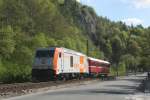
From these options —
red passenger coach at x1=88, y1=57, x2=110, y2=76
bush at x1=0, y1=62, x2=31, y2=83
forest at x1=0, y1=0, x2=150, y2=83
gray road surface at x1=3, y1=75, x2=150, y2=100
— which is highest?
forest at x1=0, y1=0, x2=150, y2=83

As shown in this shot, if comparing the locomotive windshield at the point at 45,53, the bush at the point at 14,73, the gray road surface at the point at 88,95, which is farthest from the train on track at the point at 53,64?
the gray road surface at the point at 88,95

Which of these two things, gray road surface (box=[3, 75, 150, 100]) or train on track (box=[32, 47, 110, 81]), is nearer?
gray road surface (box=[3, 75, 150, 100])

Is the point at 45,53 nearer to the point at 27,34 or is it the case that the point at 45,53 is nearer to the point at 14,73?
the point at 14,73

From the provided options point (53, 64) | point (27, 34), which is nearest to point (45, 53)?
point (53, 64)

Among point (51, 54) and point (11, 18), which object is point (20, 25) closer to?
point (11, 18)

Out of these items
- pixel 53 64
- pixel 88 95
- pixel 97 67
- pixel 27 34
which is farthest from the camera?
pixel 97 67

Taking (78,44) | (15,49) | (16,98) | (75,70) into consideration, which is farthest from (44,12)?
(16,98)

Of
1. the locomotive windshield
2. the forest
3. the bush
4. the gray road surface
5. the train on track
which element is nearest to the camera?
the gray road surface

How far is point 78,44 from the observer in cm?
9400

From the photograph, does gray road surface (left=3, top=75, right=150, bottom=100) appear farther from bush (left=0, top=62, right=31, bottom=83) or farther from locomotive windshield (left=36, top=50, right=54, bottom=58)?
bush (left=0, top=62, right=31, bottom=83)

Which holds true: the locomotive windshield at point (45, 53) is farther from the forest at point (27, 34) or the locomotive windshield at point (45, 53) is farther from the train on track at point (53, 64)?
the forest at point (27, 34)

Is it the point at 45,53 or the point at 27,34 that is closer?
the point at 45,53

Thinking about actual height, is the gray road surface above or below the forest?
below

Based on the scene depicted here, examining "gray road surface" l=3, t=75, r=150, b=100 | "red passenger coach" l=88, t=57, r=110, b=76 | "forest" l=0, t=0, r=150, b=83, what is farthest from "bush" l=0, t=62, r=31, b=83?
"gray road surface" l=3, t=75, r=150, b=100
